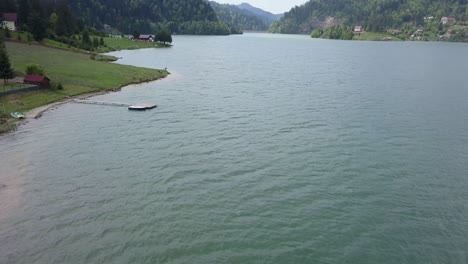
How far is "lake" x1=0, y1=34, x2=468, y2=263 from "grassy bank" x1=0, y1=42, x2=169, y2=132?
7.83 metres

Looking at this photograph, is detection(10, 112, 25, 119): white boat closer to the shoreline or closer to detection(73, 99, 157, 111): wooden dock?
the shoreline

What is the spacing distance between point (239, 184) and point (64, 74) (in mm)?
83866

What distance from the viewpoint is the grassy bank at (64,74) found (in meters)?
86.4

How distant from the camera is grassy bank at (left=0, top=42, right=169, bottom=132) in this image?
86.4 metres

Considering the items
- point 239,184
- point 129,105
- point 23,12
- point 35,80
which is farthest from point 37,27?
point 239,184

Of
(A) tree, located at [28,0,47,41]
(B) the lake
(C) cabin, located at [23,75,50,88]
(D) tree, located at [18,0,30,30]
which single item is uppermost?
(D) tree, located at [18,0,30,30]

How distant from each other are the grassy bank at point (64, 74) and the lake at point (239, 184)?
7.83m

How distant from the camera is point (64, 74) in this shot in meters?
114


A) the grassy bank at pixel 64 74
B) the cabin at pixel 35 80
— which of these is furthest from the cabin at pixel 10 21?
the cabin at pixel 35 80

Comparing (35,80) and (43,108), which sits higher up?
(35,80)

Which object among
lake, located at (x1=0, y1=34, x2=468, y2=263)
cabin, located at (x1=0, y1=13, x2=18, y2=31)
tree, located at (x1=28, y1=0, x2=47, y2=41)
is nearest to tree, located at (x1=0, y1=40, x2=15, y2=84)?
lake, located at (x1=0, y1=34, x2=468, y2=263)

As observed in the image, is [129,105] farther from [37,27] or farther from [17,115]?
[37,27]

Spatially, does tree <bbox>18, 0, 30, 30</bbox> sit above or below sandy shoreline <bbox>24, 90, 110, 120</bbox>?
above

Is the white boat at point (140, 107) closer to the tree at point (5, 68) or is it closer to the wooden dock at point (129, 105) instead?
the wooden dock at point (129, 105)
